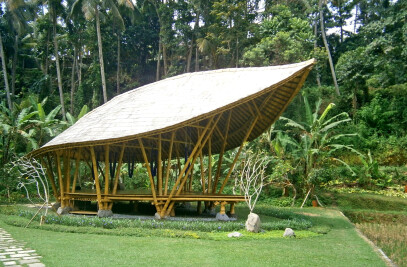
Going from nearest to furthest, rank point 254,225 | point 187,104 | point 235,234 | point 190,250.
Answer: point 190,250, point 235,234, point 254,225, point 187,104

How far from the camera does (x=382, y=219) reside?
644 inches

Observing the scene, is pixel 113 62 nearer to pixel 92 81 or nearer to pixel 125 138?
pixel 92 81

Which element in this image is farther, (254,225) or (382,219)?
(382,219)

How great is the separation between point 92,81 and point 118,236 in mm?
29001

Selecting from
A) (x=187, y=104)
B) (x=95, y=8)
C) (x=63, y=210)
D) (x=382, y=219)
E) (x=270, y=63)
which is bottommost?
(x=382, y=219)

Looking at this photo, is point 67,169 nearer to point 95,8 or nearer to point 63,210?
point 63,210

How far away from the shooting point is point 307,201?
19625 mm

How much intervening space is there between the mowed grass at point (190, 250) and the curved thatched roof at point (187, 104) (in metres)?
3.33

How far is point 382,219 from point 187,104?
31.4 ft

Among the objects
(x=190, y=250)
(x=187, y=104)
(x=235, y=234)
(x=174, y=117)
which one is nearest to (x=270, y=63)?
(x=187, y=104)

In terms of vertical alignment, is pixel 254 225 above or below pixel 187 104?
below

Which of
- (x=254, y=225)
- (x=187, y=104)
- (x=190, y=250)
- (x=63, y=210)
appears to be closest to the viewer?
(x=190, y=250)

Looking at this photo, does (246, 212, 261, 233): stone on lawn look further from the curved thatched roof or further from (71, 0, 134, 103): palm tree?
(71, 0, 134, 103): palm tree

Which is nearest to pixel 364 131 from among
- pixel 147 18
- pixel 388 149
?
pixel 388 149
